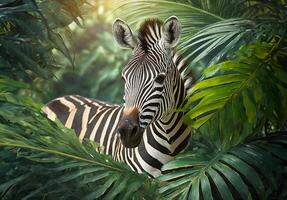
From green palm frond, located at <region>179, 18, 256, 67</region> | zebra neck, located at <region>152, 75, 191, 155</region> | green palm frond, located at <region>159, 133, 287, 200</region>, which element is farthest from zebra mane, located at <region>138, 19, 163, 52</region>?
green palm frond, located at <region>159, 133, 287, 200</region>

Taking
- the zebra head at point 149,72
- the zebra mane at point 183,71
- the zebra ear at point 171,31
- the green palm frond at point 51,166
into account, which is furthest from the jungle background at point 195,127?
the zebra mane at point 183,71

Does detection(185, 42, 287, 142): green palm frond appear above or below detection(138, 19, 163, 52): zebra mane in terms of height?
below

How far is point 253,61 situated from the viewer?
3.91 metres

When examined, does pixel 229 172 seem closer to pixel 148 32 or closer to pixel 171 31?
pixel 171 31

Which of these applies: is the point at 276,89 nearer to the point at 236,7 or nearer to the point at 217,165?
the point at 217,165

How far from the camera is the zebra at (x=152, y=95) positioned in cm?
473

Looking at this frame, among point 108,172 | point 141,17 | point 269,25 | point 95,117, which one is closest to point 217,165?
point 108,172

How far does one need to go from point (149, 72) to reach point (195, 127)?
3.22 feet

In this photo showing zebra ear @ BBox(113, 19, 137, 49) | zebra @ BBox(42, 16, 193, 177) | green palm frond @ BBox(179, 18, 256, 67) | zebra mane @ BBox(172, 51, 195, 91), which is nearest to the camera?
green palm frond @ BBox(179, 18, 256, 67)

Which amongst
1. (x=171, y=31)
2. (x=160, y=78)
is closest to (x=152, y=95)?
(x=160, y=78)

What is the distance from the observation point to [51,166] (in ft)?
11.5

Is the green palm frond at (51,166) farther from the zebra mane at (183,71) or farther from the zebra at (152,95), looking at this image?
the zebra mane at (183,71)

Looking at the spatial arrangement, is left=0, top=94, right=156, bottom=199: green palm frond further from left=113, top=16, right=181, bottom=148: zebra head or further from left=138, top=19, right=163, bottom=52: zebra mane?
left=138, top=19, right=163, bottom=52: zebra mane

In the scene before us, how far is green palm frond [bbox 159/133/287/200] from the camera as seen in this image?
346cm
